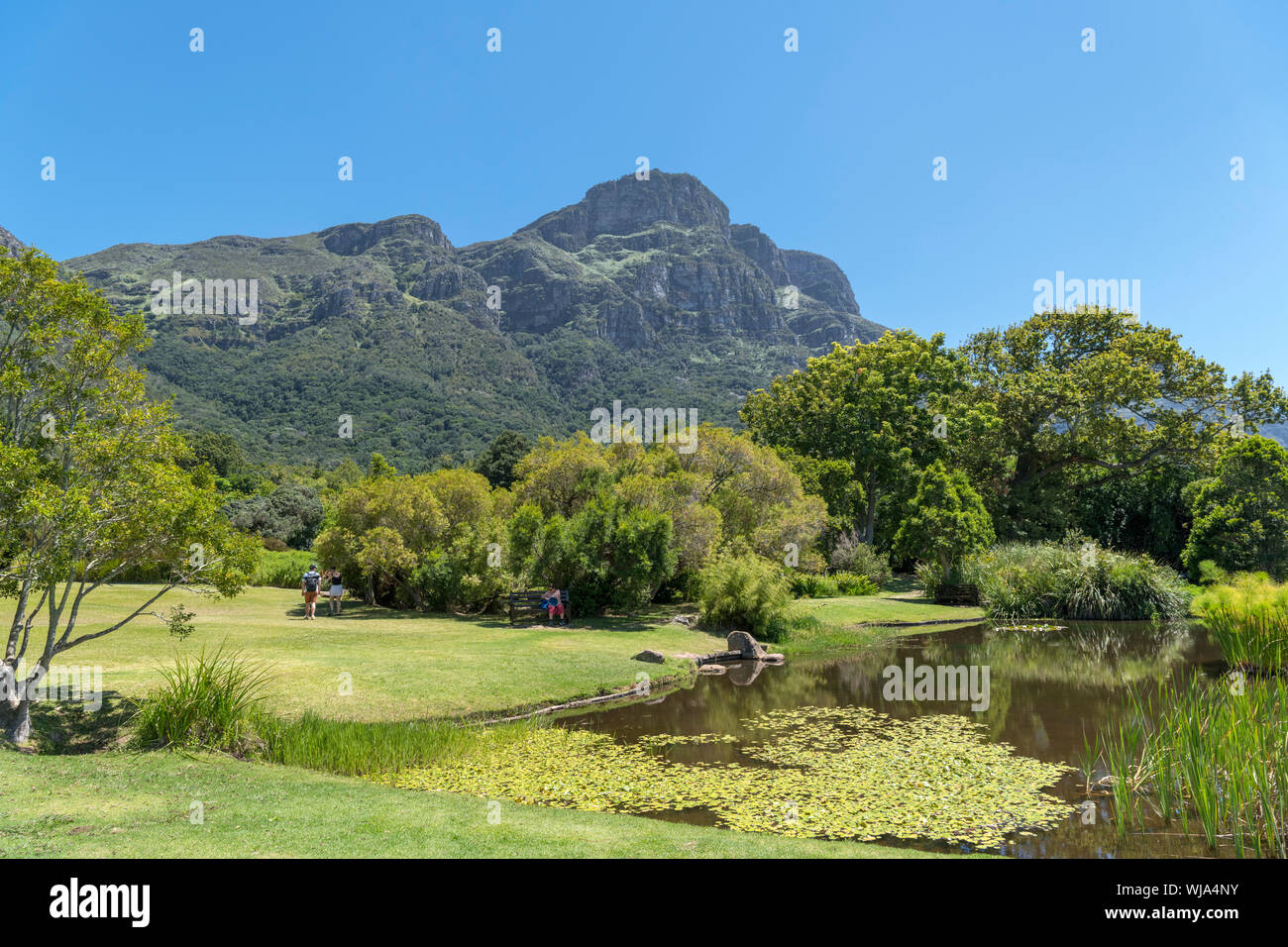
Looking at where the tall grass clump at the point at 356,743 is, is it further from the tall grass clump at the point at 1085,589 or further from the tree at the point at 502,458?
the tree at the point at 502,458

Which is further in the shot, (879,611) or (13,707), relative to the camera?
(879,611)

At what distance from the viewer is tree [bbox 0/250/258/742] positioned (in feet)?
29.6

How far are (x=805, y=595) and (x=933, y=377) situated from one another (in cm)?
1970

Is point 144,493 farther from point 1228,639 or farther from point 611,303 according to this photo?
point 611,303

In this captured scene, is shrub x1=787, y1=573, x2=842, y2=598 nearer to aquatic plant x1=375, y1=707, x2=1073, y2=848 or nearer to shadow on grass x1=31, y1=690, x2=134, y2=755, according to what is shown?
aquatic plant x1=375, y1=707, x2=1073, y2=848

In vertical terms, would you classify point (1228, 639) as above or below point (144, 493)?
below

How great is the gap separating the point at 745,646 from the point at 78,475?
641 inches

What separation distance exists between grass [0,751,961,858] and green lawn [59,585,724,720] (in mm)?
3651

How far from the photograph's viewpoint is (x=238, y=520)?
44469 mm

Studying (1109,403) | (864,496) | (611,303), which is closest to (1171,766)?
(864,496)

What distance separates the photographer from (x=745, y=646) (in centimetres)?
2091

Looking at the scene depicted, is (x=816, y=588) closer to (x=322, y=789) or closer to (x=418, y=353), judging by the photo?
(x=322, y=789)

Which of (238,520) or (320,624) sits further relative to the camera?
(238,520)

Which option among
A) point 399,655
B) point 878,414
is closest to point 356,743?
point 399,655
